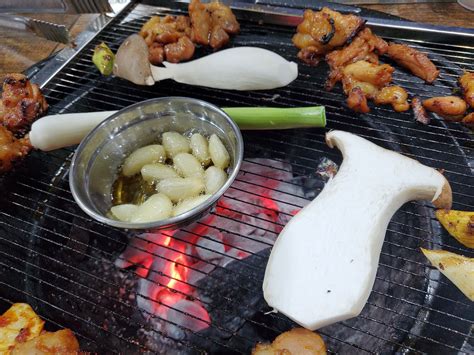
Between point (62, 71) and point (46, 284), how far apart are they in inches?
69.4

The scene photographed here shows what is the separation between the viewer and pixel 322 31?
3.14 m

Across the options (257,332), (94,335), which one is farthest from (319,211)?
(94,335)

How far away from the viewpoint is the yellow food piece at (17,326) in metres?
2.03

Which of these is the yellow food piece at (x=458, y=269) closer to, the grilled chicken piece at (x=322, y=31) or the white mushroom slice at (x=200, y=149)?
the white mushroom slice at (x=200, y=149)

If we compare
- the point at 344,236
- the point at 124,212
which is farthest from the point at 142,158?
the point at 344,236

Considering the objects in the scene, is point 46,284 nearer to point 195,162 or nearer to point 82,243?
point 82,243

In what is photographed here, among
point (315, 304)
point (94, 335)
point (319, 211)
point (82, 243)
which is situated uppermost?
point (319, 211)

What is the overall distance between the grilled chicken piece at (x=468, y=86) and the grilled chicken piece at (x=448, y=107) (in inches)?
1.6

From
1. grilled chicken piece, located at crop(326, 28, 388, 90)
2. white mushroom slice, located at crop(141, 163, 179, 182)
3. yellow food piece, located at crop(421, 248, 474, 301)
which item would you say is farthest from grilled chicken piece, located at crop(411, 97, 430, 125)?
white mushroom slice, located at crop(141, 163, 179, 182)

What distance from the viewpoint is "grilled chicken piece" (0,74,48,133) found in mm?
2959

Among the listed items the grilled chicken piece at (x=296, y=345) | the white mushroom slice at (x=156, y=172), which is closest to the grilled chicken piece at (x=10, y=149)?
the white mushroom slice at (x=156, y=172)

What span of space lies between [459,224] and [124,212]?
170cm

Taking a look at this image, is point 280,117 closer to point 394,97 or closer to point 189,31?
point 394,97

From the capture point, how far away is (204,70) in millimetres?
3098
